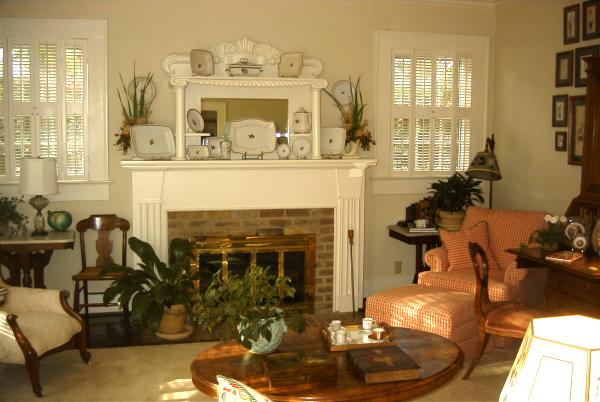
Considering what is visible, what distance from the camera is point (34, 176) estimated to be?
5094 millimetres

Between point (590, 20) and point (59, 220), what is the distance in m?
4.47

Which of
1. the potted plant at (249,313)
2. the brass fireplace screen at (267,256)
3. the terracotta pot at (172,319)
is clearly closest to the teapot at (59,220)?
the brass fireplace screen at (267,256)

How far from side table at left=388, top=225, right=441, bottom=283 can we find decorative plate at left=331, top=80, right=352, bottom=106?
4.09 feet

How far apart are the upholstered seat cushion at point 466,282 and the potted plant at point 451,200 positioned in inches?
33.8

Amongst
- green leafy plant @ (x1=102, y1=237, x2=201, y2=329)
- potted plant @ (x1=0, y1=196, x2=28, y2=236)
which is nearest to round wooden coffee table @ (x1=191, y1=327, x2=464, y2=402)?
green leafy plant @ (x1=102, y1=237, x2=201, y2=329)

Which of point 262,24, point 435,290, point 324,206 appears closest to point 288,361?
point 435,290

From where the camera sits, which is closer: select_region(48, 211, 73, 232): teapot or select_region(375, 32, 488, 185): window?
select_region(48, 211, 73, 232): teapot

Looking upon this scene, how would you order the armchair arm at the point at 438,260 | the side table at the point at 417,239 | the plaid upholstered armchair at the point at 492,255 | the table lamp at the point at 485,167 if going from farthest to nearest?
the side table at the point at 417,239 < the table lamp at the point at 485,167 < the armchair arm at the point at 438,260 < the plaid upholstered armchair at the point at 492,255

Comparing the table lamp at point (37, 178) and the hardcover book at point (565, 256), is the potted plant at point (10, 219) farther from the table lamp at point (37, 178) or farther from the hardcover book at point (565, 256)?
the hardcover book at point (565, 256)

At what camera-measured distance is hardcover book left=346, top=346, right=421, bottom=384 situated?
281cm

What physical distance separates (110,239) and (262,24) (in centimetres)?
228

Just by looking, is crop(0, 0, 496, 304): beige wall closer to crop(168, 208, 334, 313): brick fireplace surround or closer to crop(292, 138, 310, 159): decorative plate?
crop(292, 138, 310, 159): decorative plate

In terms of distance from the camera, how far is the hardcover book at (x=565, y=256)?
4.18 meters

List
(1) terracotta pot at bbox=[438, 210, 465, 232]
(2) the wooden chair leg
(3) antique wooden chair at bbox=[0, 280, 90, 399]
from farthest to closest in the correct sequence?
(1) terracotta pot at bbox=[438, 210, 465, 232]
(2) the wooden chair leg
(3) antique wooden chair at bbox=[0, 280, 90, 399]
